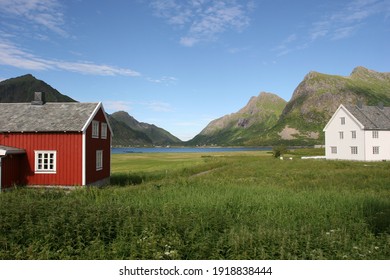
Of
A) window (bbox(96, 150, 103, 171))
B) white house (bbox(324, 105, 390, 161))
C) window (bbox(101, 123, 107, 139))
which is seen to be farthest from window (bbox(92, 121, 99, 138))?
white house (bbox(324, 105, 390, 161))

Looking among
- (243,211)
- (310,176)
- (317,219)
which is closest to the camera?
(317,219)

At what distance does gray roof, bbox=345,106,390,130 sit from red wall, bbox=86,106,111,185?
44.9 m

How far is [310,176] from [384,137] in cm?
3333

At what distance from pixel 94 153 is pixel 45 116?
606cm

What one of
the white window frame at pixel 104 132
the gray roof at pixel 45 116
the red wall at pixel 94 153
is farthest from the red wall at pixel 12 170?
the white window frame at pixel 104 132

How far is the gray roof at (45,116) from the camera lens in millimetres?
27344

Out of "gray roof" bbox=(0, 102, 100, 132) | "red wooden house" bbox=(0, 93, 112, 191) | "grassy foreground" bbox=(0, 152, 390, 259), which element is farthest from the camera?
"gray roof" bbox=(0, 102, 100, 132)

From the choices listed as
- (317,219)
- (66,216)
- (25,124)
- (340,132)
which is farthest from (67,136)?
(340,132)

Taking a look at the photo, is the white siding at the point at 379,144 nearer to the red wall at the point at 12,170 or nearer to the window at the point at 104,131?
the window at the point at 104,131

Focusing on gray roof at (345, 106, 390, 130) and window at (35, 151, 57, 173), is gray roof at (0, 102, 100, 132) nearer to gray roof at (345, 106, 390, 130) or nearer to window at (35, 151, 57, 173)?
window at (35, 151, 57, 173)

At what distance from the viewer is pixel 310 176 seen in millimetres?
29734

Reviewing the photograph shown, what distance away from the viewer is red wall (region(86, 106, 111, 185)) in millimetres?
27992

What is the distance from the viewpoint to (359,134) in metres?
53.7
